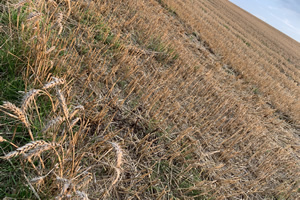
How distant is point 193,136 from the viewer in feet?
10.6

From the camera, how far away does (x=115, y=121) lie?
2488mm

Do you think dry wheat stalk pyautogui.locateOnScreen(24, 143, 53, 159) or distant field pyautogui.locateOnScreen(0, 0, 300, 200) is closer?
dry wheat stalk pyautogui.locateOnScreen(24, 143, 53, 159)

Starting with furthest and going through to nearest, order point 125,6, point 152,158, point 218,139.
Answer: point 125,6, point 218,139, point 152,158

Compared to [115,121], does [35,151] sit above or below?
above

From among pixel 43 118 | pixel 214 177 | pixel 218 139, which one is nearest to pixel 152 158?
pixel 214 177

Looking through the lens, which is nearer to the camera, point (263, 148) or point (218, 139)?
point (218, 139)

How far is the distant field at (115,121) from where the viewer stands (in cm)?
145

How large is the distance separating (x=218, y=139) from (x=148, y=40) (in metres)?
2.76

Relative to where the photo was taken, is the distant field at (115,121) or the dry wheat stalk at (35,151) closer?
the dry wheat stalk at (35,151)

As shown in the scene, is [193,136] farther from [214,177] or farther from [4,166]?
[4,166]

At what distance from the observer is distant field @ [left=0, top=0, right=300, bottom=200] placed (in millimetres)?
1448

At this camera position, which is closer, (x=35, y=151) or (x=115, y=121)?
(x=35, y=151)

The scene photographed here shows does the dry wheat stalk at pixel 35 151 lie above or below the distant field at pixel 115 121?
above

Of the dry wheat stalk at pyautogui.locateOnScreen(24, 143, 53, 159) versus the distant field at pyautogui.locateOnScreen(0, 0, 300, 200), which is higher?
the dry wheat stalk at pyautogui.locateOnScreen(24, 143, 53, 159)
